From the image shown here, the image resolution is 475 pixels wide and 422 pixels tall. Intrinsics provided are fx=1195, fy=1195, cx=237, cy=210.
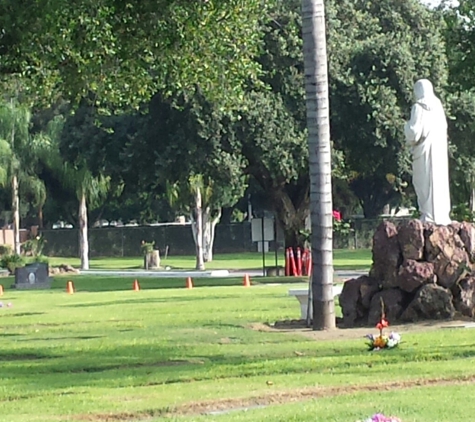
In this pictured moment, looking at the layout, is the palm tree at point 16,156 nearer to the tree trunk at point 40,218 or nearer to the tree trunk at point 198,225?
the tree trunk at point 40,218

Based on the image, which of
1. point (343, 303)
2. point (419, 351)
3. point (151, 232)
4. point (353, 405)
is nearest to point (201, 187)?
point (151, 232)

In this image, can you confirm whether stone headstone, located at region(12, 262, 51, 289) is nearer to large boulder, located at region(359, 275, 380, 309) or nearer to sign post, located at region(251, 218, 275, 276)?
sign post, located at region(251, 218, 275, 276)

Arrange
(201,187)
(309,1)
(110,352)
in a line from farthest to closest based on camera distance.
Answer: (201,187) → (309,1) → (110,352)

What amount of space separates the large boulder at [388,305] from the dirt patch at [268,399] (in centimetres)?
644

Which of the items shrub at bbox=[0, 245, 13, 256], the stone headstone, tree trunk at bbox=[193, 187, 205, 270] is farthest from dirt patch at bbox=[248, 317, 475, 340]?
shrub at bbox=[0, 245, 13, 256]

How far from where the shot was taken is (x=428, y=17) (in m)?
43.3

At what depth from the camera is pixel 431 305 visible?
61.2ft

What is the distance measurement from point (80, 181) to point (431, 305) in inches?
1575

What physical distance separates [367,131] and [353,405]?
2936cm

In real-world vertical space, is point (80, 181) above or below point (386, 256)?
above

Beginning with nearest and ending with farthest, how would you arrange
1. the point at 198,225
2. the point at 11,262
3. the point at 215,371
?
the point at 215,371
the point at 11,262
the point at 198,225

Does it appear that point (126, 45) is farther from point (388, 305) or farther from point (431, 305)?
point (431, 305)

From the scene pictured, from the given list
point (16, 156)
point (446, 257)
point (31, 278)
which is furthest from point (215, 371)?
point (16, 156)

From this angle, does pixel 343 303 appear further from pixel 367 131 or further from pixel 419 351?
pixel 367 131
